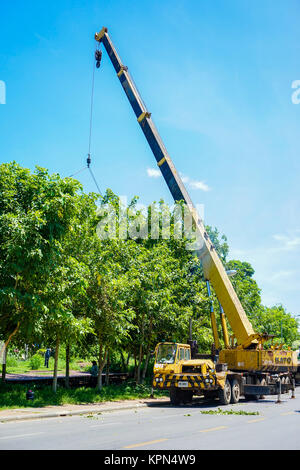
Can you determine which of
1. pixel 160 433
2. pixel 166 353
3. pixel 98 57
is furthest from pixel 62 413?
pixel 98 57

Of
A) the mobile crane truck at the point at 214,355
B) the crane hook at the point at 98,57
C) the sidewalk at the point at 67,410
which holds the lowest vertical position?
the sidewalk at the point at 67,410

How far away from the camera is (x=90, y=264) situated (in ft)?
64.6

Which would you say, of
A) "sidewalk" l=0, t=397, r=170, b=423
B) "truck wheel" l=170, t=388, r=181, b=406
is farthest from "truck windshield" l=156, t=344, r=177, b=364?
"sidewalk" l=0, t=397, r=170, b=423

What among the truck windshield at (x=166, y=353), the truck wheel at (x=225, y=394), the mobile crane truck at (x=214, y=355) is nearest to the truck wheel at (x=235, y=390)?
the mobile crane truck at (x=214, y=355)

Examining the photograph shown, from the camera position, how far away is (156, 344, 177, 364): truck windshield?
18.5 m

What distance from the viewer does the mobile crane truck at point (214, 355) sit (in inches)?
699

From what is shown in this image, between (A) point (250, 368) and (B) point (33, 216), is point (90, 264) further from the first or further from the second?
(A) point (250, 368)

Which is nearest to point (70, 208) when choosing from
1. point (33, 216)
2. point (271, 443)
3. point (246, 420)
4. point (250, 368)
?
point (33, 216)

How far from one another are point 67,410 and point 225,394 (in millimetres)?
6038

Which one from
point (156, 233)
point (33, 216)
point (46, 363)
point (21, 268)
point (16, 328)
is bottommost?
Answer: point (46, 363)

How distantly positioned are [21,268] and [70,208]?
252 centimetres

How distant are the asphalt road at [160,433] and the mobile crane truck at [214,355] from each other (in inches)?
121

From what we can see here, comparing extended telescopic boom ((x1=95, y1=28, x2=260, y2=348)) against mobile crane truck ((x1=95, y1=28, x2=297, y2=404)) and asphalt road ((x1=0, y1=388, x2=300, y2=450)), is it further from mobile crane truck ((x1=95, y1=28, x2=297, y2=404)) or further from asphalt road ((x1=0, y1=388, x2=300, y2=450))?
asphalt road ((x1=0, y1=388, x2=300, y2=450))

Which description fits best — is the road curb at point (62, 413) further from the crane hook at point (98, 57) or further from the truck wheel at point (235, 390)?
the crane hook at point (98, 57)
